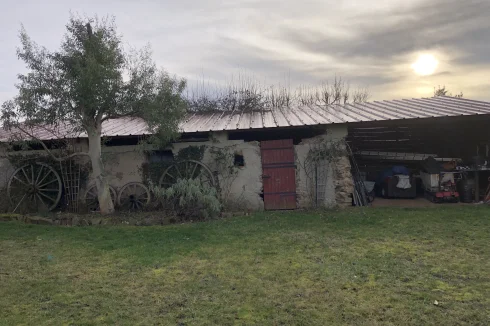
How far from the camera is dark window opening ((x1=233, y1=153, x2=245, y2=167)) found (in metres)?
9.70

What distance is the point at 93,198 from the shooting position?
9789 millimetres

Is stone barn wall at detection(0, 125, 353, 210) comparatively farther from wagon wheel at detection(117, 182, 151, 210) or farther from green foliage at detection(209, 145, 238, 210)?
wagon wheel at detection(117, 182, 151, 210)

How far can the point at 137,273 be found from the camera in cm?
512

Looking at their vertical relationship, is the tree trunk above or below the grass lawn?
above

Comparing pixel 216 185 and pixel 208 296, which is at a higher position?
pixel 216 185

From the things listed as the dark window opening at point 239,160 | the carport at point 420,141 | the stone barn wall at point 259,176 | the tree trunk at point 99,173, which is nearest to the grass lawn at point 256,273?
the tree trunk at point 99,173

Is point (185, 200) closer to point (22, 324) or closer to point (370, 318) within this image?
point (22, 324)

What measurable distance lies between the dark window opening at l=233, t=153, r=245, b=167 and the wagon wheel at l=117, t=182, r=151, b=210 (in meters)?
2.60

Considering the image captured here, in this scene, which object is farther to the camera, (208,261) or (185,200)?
(185,200)

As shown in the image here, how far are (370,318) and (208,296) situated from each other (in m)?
1.90

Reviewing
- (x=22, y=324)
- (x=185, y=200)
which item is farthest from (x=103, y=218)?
(x=22, y=324)

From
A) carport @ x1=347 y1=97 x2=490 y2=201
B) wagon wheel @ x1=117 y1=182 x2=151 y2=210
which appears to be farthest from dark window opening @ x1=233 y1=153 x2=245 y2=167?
carport @ x1=347 y1=97 x2=490 y2=201

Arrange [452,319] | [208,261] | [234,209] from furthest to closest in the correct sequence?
[234,209] < [208,261] < [452,319]

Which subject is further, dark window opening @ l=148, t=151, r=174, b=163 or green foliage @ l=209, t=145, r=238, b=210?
dark window opening @ l=148, t=151, r=174, b=163
